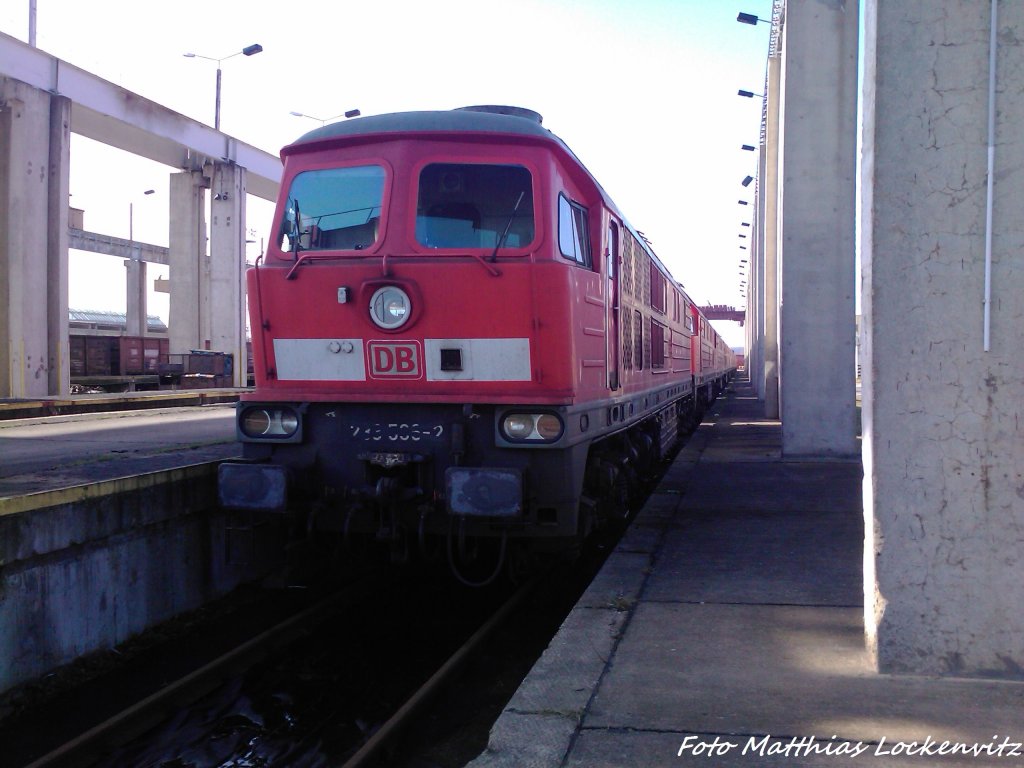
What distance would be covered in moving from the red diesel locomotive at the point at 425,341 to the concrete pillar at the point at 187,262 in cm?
2406

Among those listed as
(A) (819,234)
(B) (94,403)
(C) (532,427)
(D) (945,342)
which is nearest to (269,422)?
(C) (532,427)

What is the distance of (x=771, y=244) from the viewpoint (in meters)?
23.1

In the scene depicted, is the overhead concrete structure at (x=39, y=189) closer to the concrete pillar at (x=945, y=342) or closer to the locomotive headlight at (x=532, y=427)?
the locomotive headlight at (x=532, y=427)

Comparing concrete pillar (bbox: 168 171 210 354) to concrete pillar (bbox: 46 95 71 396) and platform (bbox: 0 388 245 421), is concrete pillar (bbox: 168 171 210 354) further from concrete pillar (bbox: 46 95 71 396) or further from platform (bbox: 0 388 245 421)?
platform (bbox: 0 388 245 421)

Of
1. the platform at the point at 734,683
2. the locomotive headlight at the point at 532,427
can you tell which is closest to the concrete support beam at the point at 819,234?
the platform at the point at 734,683

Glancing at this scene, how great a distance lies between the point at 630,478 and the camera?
859 centimetres

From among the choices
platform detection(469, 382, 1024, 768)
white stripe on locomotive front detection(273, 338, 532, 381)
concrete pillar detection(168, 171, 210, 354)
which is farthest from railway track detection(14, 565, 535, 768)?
concrete pillar detection(168, 171, 210, 354)

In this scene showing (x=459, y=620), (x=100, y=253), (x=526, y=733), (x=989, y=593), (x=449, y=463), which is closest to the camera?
(x=526, y=733)

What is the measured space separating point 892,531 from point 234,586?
17.2 feet

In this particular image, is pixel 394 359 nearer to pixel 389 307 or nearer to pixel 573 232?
pixel 389 307

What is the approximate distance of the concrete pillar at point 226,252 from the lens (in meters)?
28.0

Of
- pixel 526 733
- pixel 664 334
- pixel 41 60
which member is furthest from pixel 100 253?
pixel 526 733

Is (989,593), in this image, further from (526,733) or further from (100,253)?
(100,253)

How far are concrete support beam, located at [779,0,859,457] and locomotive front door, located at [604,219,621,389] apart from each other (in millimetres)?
6538
